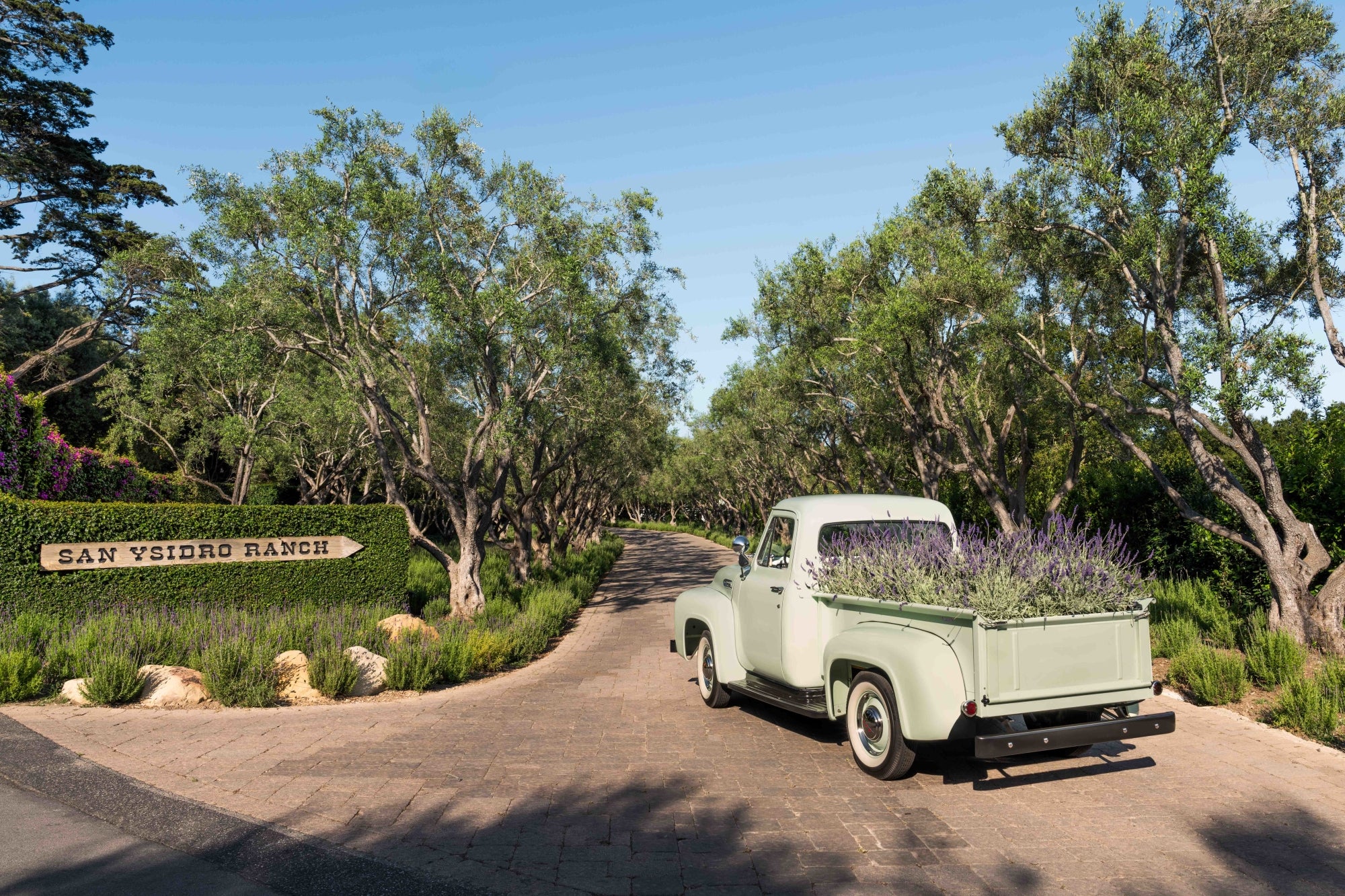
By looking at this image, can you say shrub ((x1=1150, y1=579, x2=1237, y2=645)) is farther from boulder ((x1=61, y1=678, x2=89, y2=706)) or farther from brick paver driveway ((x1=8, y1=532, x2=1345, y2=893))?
boulder ((x1=61, y1=678, x2=89, y2=706))

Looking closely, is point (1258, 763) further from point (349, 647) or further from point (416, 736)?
point (349, 647)

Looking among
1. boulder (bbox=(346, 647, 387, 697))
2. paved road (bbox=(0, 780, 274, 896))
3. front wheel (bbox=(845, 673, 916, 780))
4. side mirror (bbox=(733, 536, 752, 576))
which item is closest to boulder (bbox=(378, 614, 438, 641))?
boulder (bbox=(346, 647, 387, 697))

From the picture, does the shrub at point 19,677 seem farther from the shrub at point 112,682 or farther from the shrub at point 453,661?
the shrub at point 453,661

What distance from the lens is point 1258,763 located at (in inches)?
242

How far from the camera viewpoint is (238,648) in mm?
8750

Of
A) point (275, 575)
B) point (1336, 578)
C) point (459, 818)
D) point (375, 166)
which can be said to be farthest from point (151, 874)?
point (375, 166)

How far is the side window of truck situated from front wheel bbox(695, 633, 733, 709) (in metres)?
1.13

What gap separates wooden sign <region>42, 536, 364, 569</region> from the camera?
11.4 meters

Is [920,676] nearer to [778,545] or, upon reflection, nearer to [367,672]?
[778,545]

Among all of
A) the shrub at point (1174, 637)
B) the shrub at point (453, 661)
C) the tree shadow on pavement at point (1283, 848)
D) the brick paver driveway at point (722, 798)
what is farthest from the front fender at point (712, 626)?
the shrub at point (1174, 637)

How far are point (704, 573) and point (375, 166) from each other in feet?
55.7

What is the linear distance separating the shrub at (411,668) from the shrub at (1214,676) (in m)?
8.25

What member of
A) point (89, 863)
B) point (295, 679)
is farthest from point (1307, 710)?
point (295, 679)

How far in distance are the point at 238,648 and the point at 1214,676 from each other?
33.5 ft
